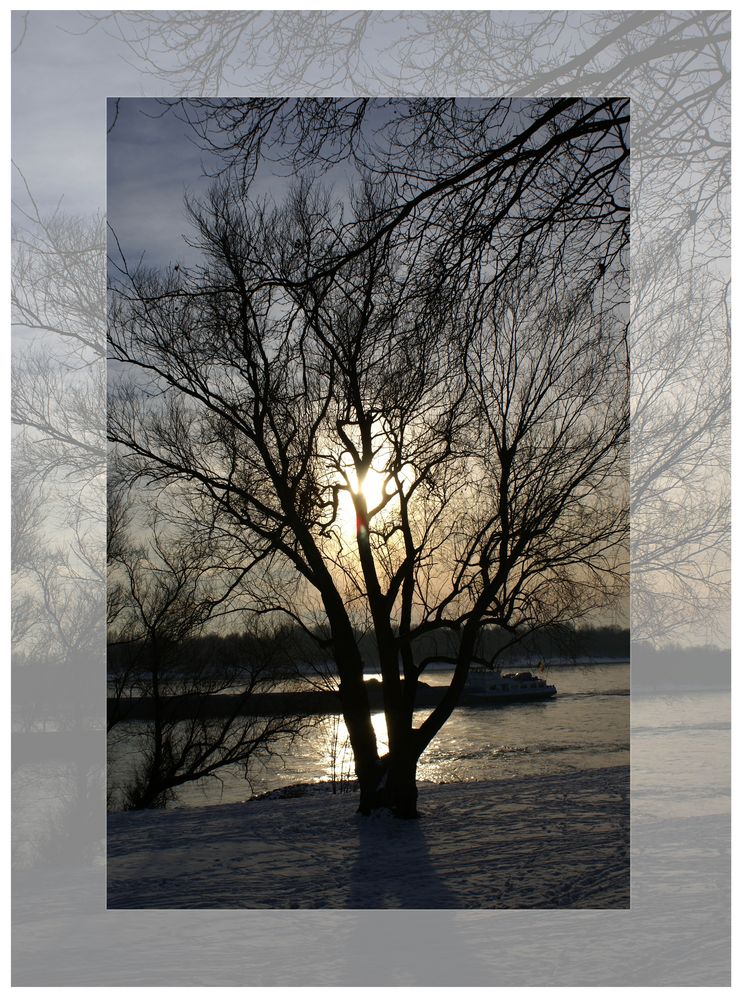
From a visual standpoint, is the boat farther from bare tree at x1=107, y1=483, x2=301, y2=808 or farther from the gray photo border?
bare tree at x1=107, y1=483, x2=301, y2=808

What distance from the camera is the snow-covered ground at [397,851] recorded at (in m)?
3.73

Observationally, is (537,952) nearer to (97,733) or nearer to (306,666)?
(306,666)

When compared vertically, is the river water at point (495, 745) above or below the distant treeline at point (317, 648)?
below

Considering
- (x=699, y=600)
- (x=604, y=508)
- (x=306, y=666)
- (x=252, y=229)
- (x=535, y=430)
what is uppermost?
(x=252, y=229)

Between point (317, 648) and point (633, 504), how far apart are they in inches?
59.7

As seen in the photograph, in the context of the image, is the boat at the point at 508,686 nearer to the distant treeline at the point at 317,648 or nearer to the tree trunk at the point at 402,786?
the distant treeline at the point at 317,648

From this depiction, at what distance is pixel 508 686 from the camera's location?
13.9ft

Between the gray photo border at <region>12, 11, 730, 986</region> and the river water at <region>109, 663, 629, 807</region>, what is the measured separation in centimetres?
13

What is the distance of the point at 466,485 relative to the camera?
434cm

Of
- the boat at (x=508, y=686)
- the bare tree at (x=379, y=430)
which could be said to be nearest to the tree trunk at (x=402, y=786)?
the bare tree at (x=379, y=430)

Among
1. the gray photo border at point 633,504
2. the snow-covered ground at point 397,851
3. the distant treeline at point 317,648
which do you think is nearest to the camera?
the gray photo border at point 633,504

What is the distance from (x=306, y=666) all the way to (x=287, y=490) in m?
0.80

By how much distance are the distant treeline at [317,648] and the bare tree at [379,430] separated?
0.19ft
